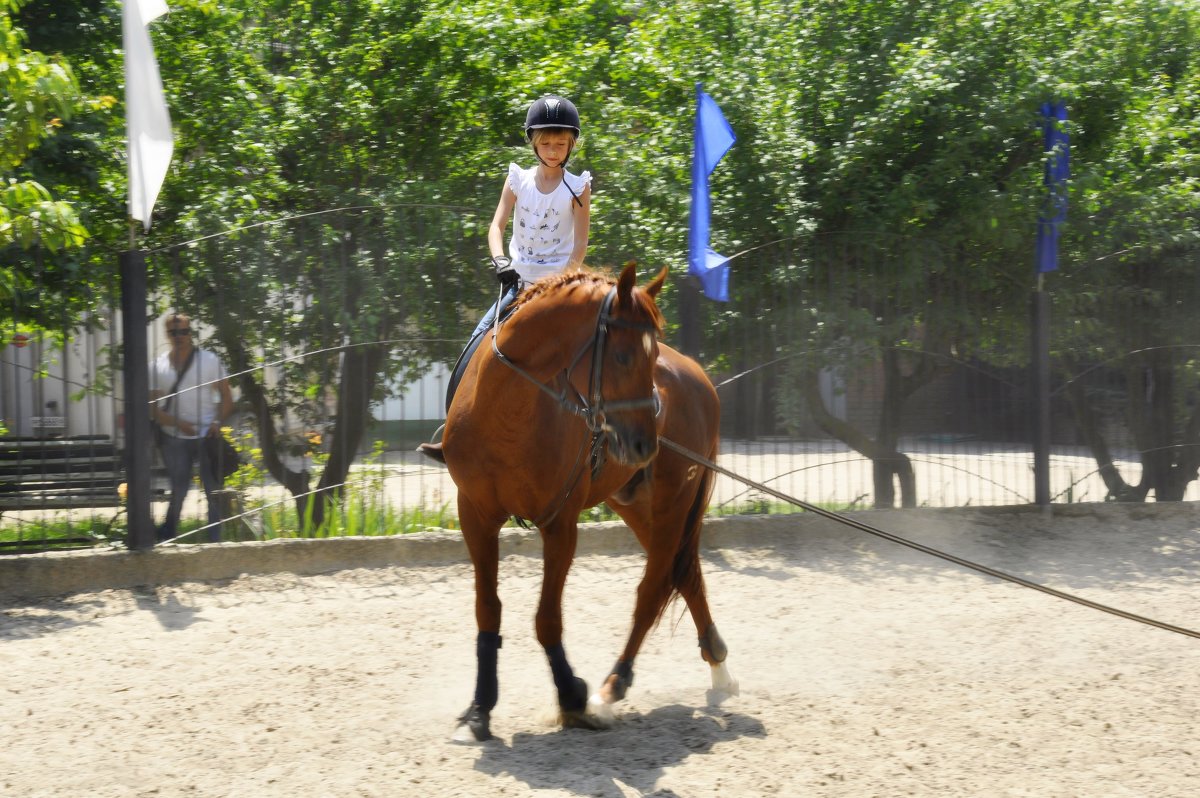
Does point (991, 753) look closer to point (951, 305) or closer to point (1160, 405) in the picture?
point (951, 305)

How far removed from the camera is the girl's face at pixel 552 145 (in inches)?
207

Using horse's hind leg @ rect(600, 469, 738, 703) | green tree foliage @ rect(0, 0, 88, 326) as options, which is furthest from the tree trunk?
horse's hind leg @ rect(600, 469, 738, 703)

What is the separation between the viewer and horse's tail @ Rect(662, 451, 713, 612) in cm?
569

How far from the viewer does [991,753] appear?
14.9ft

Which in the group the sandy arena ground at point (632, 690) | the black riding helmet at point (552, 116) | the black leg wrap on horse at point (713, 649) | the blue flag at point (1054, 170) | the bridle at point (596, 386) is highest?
the blue flag at point (1054, 170)

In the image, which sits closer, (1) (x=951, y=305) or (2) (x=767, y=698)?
(2) (x=767, y=698)

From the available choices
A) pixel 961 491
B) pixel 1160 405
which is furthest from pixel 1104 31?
pixel 961 491

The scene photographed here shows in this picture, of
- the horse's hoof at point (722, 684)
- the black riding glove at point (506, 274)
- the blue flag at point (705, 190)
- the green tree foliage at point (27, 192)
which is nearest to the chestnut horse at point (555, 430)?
the black riding glove at point (506, 274)

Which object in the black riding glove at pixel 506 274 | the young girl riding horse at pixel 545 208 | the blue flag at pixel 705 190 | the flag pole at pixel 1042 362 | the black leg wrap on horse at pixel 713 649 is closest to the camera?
the black riding glove at pixel 506 274

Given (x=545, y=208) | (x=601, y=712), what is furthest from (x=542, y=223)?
(x=601, y=712)

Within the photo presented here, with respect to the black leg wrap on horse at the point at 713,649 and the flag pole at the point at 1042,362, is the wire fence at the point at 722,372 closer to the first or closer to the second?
the flag pole at the point at 1042,362

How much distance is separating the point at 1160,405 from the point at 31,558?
9.29 m

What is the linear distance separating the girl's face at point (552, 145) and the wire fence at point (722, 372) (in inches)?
129

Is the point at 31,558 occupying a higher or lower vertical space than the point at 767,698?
higher
